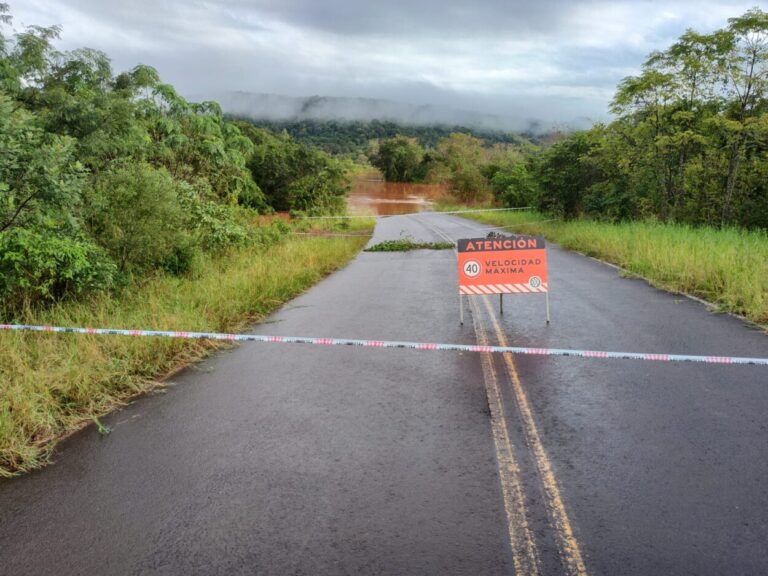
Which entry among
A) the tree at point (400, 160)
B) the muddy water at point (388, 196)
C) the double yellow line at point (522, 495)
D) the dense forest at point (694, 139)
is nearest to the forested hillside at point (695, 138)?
the dense forest at point (694, 139)

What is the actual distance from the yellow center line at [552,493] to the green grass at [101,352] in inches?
152

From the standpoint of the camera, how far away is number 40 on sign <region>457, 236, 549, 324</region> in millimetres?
9102

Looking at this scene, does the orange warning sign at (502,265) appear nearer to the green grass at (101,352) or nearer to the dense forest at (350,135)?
the green grass at (101,352)

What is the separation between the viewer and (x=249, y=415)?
17.9 feet

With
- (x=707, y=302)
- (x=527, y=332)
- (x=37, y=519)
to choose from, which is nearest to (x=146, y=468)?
(x=37, y=519)

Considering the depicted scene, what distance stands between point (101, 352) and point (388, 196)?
2635 inches

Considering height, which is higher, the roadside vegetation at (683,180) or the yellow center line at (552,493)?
the roadside vegetation at (683,180)

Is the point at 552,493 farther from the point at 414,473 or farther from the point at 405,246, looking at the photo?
the point at 405,246

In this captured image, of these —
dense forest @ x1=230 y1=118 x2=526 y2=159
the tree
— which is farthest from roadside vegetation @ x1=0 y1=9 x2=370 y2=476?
dense forest @ x1=230 y1=118 x2=526 y2=159

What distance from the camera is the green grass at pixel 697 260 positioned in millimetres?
9664

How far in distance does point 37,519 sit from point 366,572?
223 cm

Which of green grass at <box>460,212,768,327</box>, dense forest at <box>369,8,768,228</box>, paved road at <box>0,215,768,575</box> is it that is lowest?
paved road at <box>0,215,768,575</box>

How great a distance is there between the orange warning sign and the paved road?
185cm

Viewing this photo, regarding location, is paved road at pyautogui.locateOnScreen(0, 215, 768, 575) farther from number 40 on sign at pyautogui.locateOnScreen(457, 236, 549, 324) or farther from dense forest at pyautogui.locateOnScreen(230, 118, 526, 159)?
dense forest at pyautogui.locateOnScreen(230, 118, 526, 159)
